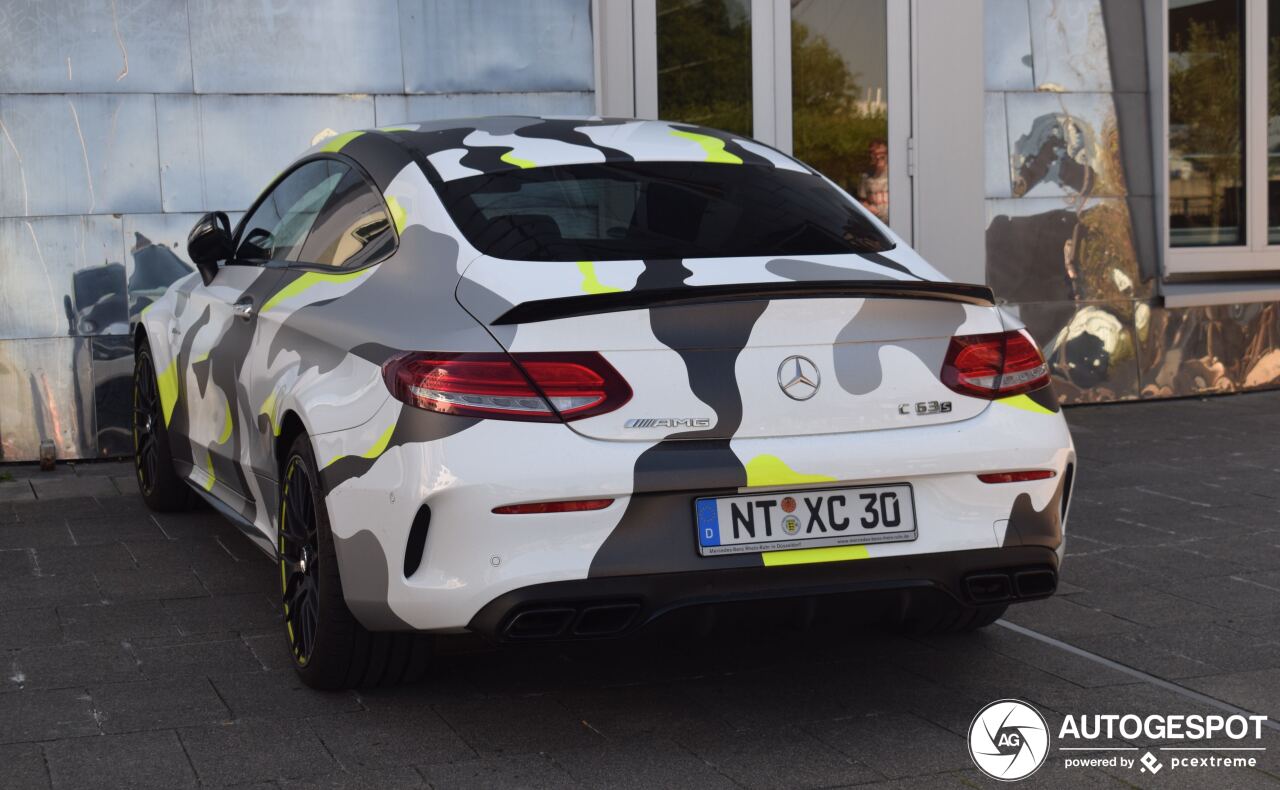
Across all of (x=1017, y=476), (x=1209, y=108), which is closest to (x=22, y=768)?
(x=1017, y=476)

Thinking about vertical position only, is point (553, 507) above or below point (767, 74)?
below

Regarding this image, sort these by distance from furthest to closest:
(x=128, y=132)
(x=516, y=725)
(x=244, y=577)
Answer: (x=128, y=132) → (x=244, y=577) → (x=516, y=725)

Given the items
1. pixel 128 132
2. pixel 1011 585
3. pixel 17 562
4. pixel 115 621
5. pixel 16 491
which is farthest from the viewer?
pixel 128 132

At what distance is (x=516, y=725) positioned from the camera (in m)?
3.92

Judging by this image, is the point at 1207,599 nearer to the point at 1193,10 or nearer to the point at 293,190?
the point at 293,190

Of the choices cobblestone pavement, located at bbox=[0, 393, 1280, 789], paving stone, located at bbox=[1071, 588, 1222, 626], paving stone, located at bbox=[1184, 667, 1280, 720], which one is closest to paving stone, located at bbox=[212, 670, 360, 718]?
cobblestone pavement, located at bbox=[0, 393, 1280, 789]

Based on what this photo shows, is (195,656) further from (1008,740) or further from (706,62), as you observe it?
(706,62)

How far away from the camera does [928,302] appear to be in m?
3.81

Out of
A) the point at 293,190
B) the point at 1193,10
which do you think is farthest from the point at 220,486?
the point at 1193,10

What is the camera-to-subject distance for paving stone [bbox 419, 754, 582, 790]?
349cm

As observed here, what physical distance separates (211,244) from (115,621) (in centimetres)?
133

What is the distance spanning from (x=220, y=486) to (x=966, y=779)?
2923 millimetres

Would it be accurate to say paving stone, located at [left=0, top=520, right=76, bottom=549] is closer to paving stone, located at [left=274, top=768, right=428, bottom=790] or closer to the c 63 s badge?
paving stone, located at [left=274, top=768, right=428, bottom=790]

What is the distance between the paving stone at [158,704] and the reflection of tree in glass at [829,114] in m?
6.18
